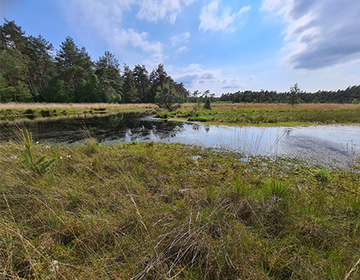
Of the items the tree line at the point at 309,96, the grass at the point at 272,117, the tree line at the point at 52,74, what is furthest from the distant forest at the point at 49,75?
the tree line at the point at 309,96

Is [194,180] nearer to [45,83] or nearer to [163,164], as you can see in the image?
[163,164]

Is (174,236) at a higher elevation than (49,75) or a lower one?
lower

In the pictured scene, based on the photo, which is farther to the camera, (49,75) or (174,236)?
(49,75)

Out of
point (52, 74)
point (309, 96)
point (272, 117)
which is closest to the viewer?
point (272, 117)

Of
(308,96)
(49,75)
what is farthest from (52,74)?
(308,96)

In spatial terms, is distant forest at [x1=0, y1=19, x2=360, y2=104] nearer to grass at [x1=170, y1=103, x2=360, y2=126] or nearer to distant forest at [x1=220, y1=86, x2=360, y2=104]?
grass at [x1=170, y1=103, x2=360, y2=126]

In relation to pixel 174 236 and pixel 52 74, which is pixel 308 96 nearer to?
pixel 174 236

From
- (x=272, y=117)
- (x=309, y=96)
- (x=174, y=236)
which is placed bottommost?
(x=174, y=236)

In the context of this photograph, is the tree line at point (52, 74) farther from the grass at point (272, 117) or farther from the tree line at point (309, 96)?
the tree line at point (309, 96)

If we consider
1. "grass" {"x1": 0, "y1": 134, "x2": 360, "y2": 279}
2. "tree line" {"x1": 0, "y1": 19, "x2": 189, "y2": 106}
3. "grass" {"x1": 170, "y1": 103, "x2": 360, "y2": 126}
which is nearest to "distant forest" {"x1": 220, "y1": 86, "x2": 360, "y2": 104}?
"grass" {"x1": 170, "y1": 103, "x2": 360, "y2": 126}

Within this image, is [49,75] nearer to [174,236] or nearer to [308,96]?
[174,236]

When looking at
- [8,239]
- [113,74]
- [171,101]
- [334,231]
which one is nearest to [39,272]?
[8,239]

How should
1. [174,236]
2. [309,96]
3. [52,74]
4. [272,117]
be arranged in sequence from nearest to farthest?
[174,236], [272,117], [52,74], [309,96]

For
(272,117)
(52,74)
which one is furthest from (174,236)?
(52,74)
